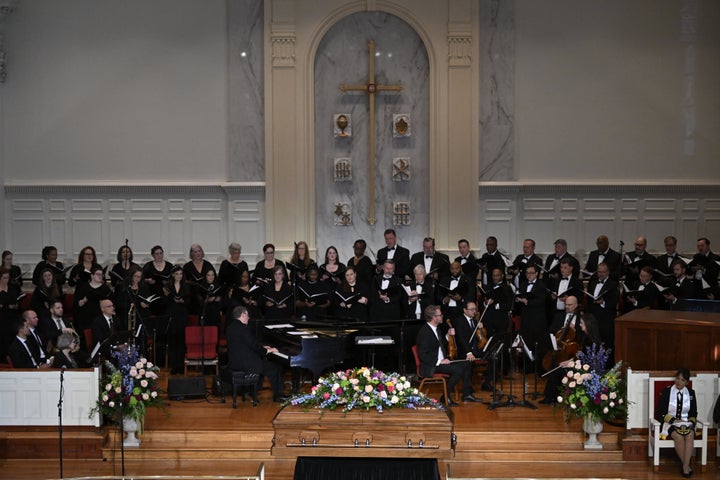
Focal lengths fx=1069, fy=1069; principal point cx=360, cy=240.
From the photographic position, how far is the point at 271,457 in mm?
10680

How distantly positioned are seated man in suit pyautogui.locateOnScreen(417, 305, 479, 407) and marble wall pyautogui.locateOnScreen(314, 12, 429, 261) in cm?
426

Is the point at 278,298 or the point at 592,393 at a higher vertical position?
the point at 278,298

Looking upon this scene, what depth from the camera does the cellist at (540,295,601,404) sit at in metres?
11.6

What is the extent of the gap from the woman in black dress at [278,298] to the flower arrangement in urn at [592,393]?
364 cm

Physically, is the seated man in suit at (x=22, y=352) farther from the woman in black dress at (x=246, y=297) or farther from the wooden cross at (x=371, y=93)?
the wooden cross at (x=371, y=93)

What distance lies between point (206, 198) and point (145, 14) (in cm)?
287

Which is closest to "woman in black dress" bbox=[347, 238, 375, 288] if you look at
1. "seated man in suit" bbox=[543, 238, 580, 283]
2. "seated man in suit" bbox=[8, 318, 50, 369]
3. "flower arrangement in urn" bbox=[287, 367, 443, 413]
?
"seated man in suit" bbox=[543, 238, 580, 283]

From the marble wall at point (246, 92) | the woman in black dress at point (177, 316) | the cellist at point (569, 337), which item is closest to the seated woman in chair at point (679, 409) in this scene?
the cellist at point (569, 337)

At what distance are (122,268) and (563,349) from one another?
5859 millimetres

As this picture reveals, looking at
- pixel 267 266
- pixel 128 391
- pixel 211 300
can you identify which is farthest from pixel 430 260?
pixel 128 391

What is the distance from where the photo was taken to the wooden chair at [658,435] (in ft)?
34.1

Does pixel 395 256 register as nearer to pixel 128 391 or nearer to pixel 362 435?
pixel 128 391

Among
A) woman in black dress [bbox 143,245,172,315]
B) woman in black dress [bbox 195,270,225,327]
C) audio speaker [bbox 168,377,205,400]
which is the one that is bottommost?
audio speaker [bbox 168,377,205,400]

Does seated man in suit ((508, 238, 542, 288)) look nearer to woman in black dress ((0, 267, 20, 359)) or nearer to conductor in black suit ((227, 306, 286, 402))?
conductor in black suit ((227, 306, 286, 402))
